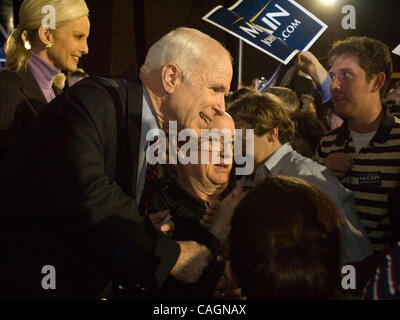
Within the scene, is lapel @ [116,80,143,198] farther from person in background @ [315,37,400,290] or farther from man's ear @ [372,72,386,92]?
man's ear @ [372,72,386,92]

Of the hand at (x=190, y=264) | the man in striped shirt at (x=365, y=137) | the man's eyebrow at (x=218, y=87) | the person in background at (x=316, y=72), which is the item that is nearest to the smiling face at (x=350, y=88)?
the man in striped shirt at (x=365, y=137)

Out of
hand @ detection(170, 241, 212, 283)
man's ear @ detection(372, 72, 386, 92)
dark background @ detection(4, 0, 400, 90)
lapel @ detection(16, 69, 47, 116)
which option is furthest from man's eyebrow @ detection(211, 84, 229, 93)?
dark background @ detection(4, 0, 400, 90)

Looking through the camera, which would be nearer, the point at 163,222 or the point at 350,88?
the point at 163,222

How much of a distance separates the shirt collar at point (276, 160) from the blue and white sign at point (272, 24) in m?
1.00

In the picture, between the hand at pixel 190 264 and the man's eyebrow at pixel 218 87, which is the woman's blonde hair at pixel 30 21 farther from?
the hand at pixel 190 264

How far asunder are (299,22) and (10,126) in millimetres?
1960

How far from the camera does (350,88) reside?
2361 millimetres

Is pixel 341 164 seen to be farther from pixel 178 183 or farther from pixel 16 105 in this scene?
pixel 16 105

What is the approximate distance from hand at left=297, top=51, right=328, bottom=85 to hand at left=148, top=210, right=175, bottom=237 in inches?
65.8

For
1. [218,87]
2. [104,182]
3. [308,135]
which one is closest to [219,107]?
[218,87]

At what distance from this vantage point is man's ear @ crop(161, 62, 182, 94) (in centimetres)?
175

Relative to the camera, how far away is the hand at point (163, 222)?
65.1 inches

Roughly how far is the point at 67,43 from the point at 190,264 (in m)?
1.28

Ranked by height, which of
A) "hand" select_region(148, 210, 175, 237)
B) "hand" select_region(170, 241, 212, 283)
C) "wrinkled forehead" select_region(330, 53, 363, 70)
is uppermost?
"wrinkled forehead" select_region(330, 53, 363, 70)
